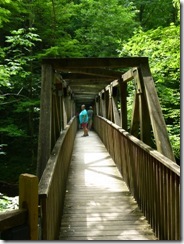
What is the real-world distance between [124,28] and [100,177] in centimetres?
1319

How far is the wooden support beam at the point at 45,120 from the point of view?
4.83 metres

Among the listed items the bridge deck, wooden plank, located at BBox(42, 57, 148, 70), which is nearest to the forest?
the bridge deck

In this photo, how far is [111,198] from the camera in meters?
6.21

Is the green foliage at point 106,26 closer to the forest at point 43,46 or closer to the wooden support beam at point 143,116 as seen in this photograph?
the forest at point 43,46

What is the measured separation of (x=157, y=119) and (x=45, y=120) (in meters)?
1.86

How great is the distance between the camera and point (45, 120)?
5.27m

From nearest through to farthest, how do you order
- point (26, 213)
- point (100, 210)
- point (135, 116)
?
point (26, 213) → point (100, 210) → point (135, 116)

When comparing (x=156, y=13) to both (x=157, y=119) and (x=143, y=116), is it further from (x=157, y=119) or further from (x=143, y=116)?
(x=157, y=119)

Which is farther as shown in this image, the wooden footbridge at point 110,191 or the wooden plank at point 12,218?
the wooden footbridge at point 110,191

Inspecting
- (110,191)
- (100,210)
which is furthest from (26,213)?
(110,191)

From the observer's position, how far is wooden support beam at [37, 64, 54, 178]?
483cm

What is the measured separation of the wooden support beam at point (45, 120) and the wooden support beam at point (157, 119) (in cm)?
172

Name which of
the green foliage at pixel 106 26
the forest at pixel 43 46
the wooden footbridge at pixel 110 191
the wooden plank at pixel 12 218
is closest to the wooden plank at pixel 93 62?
the wooden footbridge at pixel 110 191

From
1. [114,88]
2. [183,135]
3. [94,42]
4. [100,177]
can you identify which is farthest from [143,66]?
[94,42]
